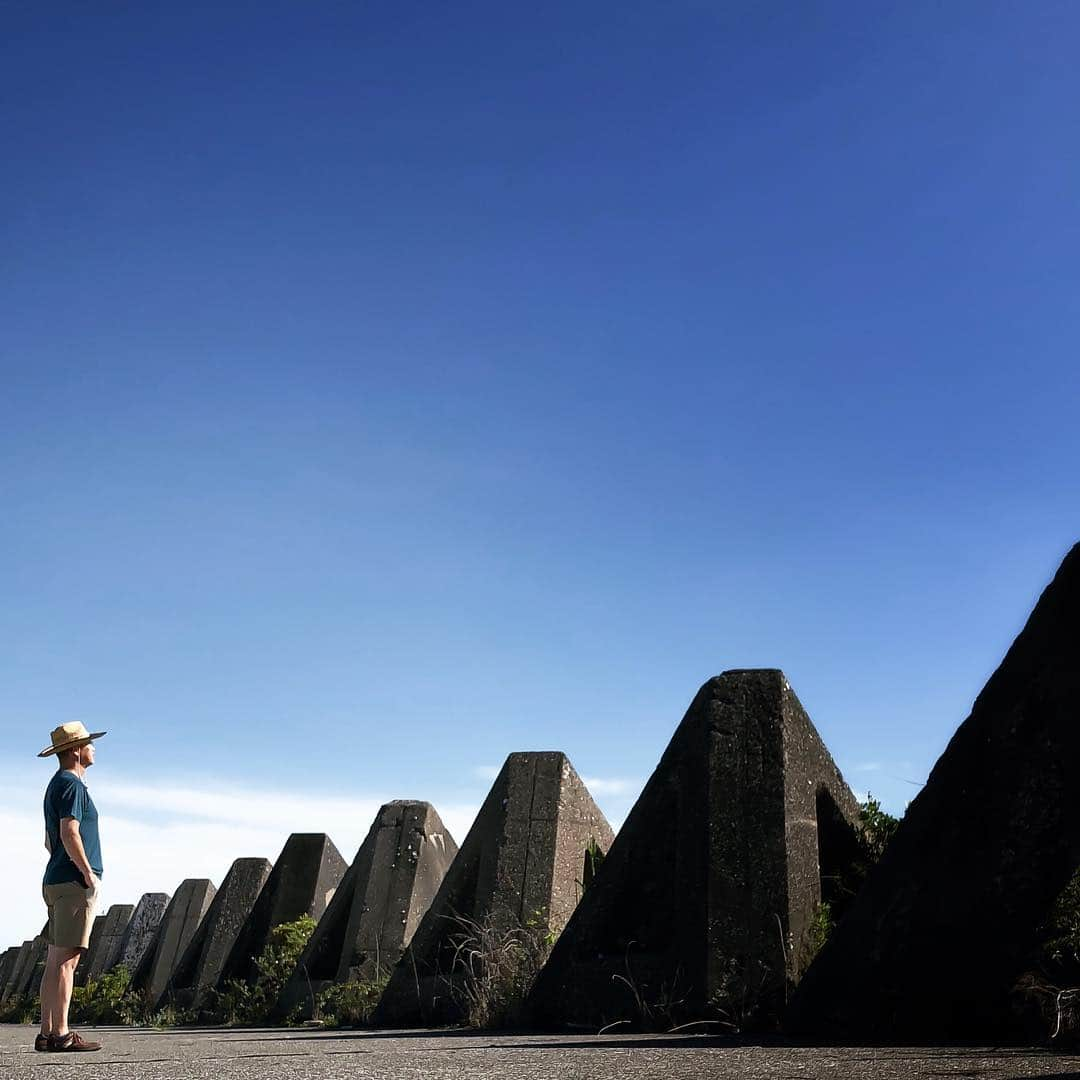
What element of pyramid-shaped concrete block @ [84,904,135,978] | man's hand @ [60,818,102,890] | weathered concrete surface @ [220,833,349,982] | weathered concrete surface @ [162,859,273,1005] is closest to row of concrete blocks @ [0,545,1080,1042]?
weathered concrete surface @ [220,833,349,982]

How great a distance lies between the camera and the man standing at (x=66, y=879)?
21.6 ft

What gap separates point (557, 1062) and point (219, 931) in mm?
11536

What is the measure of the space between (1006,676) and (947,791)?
1.96 ft

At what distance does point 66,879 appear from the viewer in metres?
6.77

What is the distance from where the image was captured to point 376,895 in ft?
39.1

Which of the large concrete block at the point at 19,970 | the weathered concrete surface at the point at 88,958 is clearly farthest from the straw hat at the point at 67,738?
the large concrete block at the point at 19,970

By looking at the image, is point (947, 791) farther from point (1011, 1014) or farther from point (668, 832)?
point (668, 832)

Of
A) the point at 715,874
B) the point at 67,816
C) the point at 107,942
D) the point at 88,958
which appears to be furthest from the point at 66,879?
the point at 88,958

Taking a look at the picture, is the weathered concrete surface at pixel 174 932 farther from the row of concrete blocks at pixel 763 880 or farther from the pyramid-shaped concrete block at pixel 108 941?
the row of concrete blocks at pixel 763 880

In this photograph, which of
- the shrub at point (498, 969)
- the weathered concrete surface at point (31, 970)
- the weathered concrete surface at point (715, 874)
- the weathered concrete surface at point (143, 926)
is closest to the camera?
the weathered concrete surface at point (715, 874)

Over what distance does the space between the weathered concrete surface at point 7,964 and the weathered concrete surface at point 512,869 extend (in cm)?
1918

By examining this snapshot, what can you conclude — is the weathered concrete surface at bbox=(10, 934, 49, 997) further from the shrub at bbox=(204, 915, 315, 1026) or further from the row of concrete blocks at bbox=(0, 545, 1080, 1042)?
the row of concrete blocks at bbox=(0, 545, 1080, 1042)

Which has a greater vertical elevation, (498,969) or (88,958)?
(498,969)

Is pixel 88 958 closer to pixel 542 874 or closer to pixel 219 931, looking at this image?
pixel 219 931
